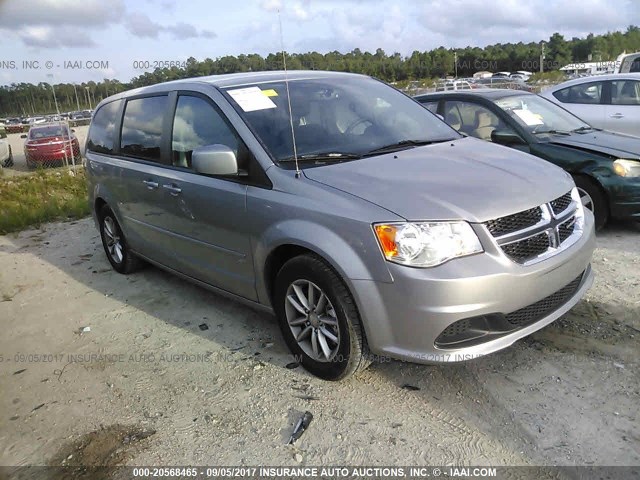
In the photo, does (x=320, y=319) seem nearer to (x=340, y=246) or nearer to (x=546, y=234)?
(x=340, y=246)

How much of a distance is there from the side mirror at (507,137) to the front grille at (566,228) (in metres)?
2.73

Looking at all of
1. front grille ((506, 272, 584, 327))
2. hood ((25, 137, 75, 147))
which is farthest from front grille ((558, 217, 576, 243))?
hood ((25, 137, 75, 147))

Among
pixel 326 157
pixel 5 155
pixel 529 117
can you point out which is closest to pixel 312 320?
pixel 326 157

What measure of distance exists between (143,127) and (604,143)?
15.0ft

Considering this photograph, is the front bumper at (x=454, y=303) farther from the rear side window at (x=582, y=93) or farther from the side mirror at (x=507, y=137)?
the rear side window at (x=582, y=93)

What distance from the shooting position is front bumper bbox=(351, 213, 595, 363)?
Result: 2.64 metres

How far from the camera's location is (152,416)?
10.1ft

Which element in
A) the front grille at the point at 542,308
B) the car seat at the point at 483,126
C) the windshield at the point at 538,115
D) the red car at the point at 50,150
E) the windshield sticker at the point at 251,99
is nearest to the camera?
the front grille at the point at 542,308

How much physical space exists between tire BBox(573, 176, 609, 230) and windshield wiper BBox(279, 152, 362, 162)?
3.18m

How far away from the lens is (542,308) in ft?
9.91

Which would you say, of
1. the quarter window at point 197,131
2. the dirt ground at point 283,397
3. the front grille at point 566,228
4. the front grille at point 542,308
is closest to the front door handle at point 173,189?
the quarter window at point 197,131

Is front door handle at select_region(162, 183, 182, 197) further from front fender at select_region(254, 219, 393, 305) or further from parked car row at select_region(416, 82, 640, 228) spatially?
parked car row at select_region(416, 82, 640, 228)

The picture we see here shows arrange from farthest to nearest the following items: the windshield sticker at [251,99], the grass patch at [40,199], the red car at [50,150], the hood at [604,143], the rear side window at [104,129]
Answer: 1. the red car at [50,150]
2. the grass patch at [40,199]
3. the hood at [604,143]
4. the rear side window at [104,129]
5. the windshield sticker at [251,99]

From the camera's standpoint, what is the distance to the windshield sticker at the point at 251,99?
3.64m
